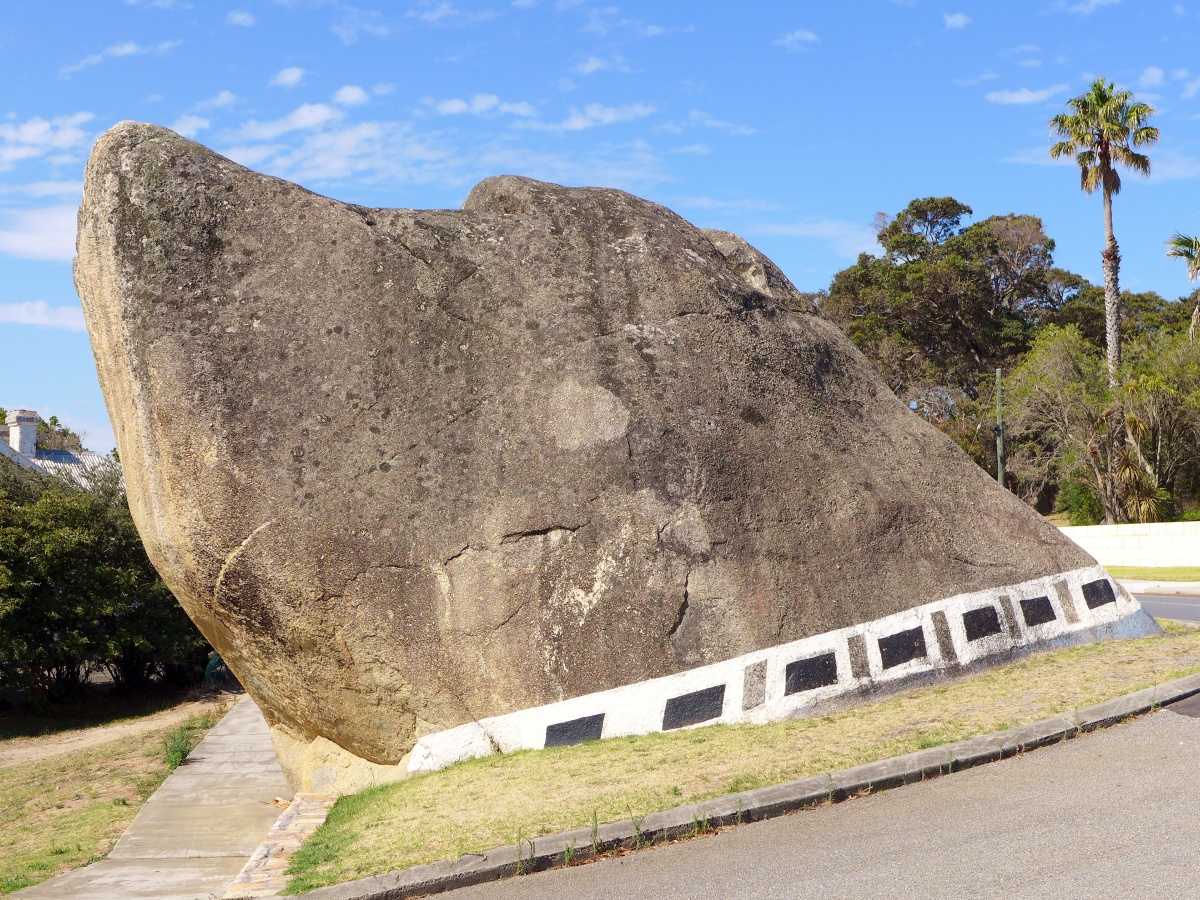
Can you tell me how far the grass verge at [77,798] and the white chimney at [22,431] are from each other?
75.9 feet

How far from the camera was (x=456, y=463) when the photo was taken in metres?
8.07

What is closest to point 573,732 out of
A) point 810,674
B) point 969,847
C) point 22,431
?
point 810,674

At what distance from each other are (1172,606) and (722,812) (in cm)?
1403

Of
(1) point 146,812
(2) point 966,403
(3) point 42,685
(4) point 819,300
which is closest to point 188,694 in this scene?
(3) point 42,685

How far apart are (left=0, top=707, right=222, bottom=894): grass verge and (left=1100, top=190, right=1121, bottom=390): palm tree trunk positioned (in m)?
27.8

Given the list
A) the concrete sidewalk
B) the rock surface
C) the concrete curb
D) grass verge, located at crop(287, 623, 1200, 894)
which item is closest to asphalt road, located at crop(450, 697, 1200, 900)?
the concrete curb

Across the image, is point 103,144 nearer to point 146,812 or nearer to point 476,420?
point 476,420

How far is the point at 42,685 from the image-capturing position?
19.1 meters

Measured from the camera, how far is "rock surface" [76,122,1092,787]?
7.85 meters

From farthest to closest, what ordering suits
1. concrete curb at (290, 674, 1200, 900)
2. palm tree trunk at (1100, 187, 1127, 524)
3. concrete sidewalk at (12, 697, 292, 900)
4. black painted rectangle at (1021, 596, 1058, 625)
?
palm tree trunk at (1100, 187, 1127, 524) → black painted rectangle at (1021, 596, 1058, 625) → concrete sidewalk at (12, 697, 292, 900) → concrete curb at (290, 674, 1200, 900)

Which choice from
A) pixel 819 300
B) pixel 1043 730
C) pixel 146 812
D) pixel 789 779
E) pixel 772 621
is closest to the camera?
pixel 789 779

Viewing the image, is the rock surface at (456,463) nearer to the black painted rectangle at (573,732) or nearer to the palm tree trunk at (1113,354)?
the black painted rectangle at (573,732)

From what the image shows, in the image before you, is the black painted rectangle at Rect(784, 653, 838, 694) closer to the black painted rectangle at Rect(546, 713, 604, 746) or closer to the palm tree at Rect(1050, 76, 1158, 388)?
the black painted rectangle at Rect(546, 713, 604, 746)

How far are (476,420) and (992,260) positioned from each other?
41725mm
